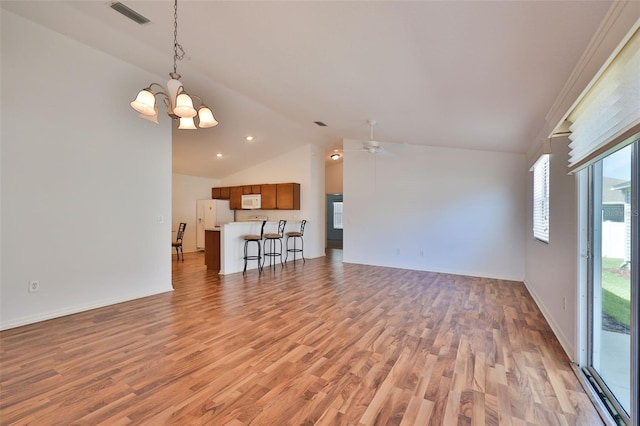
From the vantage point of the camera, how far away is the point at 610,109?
1631 millimetres

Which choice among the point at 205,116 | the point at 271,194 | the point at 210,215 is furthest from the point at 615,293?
the point at 210,215

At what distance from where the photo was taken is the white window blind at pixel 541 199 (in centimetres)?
359

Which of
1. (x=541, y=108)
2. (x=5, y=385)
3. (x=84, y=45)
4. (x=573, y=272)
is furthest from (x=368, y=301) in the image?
(x=84, y=45)

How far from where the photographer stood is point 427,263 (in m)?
6.25

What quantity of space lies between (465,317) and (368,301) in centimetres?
122

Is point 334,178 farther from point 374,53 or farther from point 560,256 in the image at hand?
point 560,256

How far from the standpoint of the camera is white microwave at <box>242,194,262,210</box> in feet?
27.7

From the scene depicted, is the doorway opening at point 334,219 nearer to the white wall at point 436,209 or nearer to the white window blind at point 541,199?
the white wall at point 436,209

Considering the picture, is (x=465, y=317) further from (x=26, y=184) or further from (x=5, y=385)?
(x=26, y=184)

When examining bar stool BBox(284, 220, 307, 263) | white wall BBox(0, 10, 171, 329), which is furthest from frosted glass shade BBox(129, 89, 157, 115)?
bar stool BBox(284, 220, 307, 263)

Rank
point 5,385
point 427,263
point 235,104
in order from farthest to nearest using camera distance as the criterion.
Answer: point 427,263, point 235,104, point 5,385

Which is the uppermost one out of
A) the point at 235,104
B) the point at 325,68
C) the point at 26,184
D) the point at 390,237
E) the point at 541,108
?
the point at 235,104

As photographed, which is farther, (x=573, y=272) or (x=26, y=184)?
(x=26, y=184)

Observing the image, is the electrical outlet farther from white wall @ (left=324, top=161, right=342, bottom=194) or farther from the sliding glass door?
white wall @ (left=324, top=161, right=342, bottom=194)
